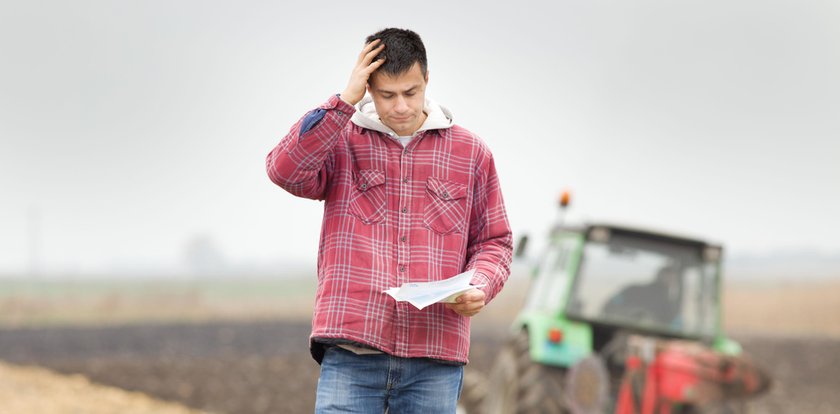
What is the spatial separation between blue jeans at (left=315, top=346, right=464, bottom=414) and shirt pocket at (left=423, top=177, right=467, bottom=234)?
33 cm

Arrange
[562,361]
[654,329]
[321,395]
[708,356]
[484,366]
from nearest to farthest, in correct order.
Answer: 1. [321,395]
2. [708,356]
3. [562,361]
4. [654,329]
5. [484,366]

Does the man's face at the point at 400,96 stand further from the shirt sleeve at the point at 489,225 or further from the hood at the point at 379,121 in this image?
the shirt sleeve at the point at 489,225

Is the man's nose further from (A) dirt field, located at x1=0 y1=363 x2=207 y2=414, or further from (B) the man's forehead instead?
(A) dirt field, located at x1=0 y1=363 x2=207 y2=414

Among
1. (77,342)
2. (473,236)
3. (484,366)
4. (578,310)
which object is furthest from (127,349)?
(473,236)

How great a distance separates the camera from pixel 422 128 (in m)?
2.90

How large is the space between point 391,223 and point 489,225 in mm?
274

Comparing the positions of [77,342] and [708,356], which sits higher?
[708,356]

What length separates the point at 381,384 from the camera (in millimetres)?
2777

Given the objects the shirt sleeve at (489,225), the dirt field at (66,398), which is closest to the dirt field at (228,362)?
the dirt field at (66,398)

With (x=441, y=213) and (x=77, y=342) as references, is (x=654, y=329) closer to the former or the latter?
(x=441, y=213)

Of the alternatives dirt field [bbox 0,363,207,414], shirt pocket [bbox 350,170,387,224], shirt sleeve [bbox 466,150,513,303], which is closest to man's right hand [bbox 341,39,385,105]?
shirt pocket [bbox 350,170,387,224]

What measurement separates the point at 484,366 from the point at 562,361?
10.1 meters

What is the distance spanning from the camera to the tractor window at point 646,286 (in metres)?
7.06

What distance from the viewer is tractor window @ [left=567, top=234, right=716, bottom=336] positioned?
7061 mm
